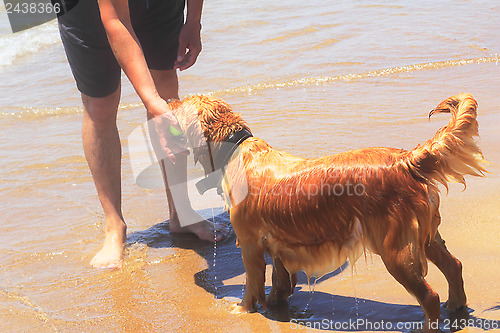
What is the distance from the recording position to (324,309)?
3.43 metres

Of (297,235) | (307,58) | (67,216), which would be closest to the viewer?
(297,235)

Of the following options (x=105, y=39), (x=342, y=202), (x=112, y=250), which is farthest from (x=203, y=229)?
(x=342, y=202)

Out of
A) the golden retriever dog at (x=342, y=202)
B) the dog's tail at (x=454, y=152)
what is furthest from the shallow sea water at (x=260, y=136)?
the dog's tail at (x=454, y=152)

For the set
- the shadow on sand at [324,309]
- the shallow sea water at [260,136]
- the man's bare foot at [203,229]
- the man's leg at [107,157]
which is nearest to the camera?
the shadow on sand at [324,309]

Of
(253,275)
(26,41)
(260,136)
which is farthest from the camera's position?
(26,41)

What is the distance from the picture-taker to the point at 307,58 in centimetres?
1003

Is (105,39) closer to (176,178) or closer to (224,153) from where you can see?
(176,178)

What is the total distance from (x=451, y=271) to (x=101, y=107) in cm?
274

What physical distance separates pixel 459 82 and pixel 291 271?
5.42 meters

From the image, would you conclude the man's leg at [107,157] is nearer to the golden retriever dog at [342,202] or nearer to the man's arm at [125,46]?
the man's arm at [125,46]

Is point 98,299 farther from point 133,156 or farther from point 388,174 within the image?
point 133,156

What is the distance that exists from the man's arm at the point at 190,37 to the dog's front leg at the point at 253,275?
1.71 m

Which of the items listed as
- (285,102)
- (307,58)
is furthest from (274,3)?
(285,102)

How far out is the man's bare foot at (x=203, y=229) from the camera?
4.58 meters
